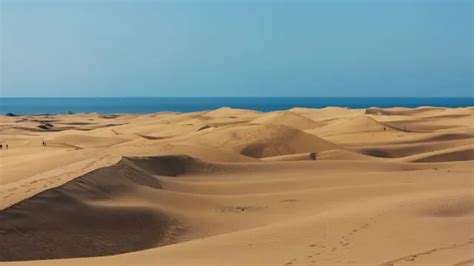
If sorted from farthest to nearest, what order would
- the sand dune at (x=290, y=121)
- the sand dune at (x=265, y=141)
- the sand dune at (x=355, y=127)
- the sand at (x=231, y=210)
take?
the sand dune at (x=290, y=121)
the sand dune at (x=355, y=127)
the sand dune at (x=265, y=141)
the sand at (x=231, y=210)

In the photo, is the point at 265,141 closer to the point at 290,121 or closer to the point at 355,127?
the point at 355,127

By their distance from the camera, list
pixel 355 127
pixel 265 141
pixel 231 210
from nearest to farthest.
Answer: pixel 231 210 → pixel 265 141 → pixel 355 127

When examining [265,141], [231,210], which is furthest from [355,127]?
[231,210]

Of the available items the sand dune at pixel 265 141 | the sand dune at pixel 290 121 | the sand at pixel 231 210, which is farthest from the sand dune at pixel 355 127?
the sand at pixel 231 210

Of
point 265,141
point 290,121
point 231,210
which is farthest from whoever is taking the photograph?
point 290,121

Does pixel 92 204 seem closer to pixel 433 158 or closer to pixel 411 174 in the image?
pixel 411 174

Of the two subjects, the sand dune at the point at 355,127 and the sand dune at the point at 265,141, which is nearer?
the sand dune at the point at 265,141

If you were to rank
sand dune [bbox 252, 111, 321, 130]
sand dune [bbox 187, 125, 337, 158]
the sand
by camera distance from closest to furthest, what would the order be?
the sand, sand dune [bbox 187, 125, 337, 158], sand dune [bbox 252, 111, 321, 130]

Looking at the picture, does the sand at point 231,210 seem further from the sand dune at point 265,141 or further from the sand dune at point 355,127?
the sand dune at point 355,127

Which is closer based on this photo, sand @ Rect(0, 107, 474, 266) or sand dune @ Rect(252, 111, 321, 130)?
sand @ Rect(0, 107, 474, 266)

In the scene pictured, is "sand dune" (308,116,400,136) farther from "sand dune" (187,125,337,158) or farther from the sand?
the sand

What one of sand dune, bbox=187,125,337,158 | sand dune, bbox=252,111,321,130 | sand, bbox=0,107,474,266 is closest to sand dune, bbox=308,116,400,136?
sand dune, bbox=252,111,321,130

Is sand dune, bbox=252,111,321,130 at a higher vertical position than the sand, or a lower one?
higher

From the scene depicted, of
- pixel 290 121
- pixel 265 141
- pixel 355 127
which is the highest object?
pixel 290 121
